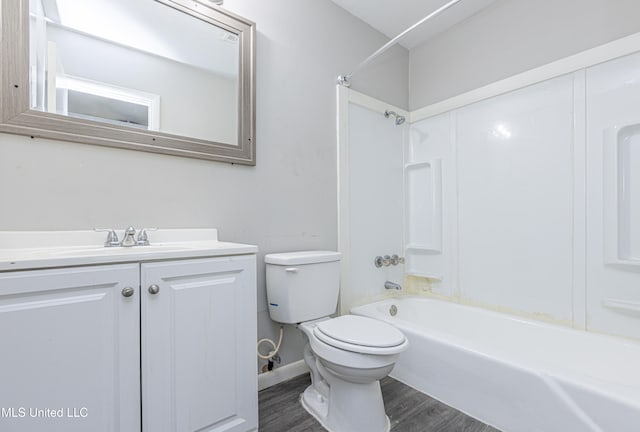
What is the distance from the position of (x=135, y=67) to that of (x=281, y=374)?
68.5 inches

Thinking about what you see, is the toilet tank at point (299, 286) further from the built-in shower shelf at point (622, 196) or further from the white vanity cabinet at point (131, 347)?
the built-in shower shelf at point (622, 196)

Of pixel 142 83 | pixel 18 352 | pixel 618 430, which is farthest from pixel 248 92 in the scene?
pixel 618 430

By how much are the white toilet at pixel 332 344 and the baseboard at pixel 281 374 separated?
0.66ft

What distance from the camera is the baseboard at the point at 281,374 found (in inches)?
64.0

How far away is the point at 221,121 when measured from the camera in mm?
1527

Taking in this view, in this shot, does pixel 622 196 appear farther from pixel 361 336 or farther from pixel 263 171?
pixel 263 171

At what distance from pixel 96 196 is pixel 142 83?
549 millimetres

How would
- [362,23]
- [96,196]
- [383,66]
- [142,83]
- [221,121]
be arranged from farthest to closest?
[383,66]
[362,23]
[221,121]
[142,83]
[96,196]

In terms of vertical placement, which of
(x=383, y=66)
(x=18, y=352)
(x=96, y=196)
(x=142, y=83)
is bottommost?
(x=18, y=352)

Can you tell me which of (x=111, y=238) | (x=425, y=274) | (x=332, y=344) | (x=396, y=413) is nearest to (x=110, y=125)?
(x=111, y=238)

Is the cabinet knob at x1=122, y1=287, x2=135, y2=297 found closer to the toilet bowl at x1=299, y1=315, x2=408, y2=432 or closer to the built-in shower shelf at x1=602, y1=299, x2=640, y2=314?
the toilet bowl at x1=299, y1=315, x2=408, y2=432

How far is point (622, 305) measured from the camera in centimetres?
146

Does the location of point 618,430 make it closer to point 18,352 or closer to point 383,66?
point 18,352

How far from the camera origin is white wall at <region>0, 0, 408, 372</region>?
112 centimetres
